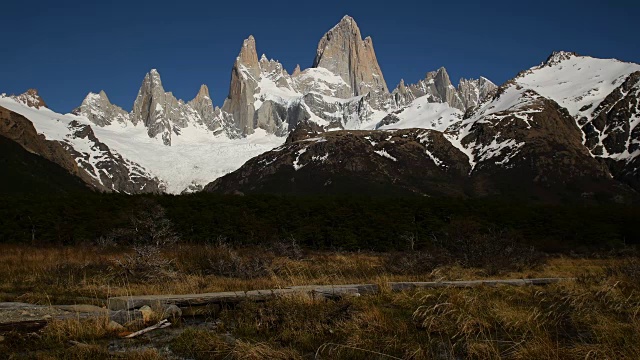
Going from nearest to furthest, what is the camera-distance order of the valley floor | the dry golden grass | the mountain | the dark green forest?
the valley floor, the dry golden grass, the dark green forest, the mountain

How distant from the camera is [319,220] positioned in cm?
6419

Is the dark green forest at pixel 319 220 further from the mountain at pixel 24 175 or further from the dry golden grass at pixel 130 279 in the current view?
the mountain at pixel 24 175

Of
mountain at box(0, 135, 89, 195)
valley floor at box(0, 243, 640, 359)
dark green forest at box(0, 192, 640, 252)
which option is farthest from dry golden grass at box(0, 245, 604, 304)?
mountain at box(0, 135, 89, 195)

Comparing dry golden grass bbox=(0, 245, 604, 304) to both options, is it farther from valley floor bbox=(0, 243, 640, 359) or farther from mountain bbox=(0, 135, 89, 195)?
mountain bbox=(0, 135, 89, 195)

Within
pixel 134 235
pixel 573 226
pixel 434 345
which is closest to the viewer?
pixel 434 345

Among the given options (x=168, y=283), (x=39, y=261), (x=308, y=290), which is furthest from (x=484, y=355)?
(x=39, y=261)

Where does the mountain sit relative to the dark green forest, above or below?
above

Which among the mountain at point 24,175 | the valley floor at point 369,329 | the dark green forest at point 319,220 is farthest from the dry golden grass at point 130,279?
the mountain at point 24,175

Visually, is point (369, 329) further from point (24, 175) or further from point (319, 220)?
point (24, 175)

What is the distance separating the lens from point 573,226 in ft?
221

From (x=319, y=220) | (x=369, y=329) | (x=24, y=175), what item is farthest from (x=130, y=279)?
(x=24, y=175)

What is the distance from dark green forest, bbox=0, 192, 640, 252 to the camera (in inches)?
2151

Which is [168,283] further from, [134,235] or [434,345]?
[134,235]

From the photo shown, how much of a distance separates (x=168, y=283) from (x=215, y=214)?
150ft
